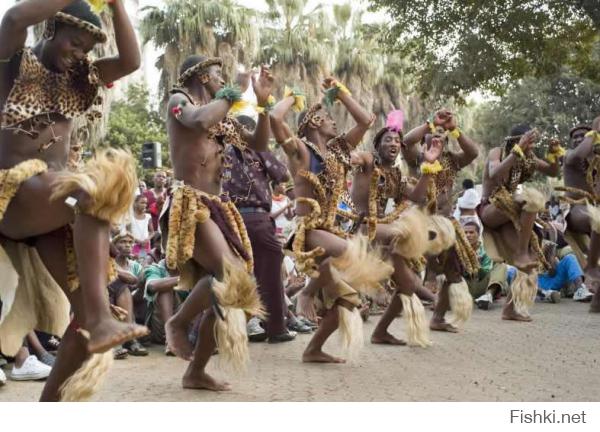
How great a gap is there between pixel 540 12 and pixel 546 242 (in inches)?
136

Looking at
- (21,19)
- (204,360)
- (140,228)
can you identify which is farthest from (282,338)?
(21,19)

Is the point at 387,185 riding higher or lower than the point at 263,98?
lower

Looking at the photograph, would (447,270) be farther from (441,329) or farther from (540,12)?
(540,12)

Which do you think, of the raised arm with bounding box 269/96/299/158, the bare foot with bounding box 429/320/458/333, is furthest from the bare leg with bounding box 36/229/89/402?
the bare foot with bounding box 429/320/458/333

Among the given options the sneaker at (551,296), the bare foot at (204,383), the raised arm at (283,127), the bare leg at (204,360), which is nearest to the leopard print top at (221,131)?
the raised arm at (283,127)

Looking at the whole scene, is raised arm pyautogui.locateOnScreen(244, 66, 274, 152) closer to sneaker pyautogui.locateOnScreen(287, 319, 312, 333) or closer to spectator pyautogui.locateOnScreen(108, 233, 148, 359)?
spectator pyautogui.locateOnScreen(108, 233, 148, 359)

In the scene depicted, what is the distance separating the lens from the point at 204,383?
15.8ft

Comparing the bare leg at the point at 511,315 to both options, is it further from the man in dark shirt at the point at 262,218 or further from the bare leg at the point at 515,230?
the man in dark shirt at the point at 262,218

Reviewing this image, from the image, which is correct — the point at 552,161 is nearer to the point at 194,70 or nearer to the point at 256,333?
the point at 256,333

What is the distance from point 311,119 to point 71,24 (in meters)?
2.85

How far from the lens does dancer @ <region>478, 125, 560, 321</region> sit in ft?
25.9

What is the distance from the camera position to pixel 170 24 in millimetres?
20484

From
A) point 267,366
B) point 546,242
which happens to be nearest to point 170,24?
point 546,242

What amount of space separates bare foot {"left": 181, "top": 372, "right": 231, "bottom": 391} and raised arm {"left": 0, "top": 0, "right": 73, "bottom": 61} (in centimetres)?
213
